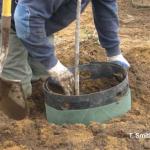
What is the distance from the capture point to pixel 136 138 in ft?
10.8

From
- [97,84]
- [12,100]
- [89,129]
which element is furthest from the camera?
[97,84]

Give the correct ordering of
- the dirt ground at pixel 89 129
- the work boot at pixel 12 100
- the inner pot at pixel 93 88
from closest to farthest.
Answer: the dirt ground at pixel 89 129 → the inner pot at pixel 93 88 → the work boot at pixel 12 100

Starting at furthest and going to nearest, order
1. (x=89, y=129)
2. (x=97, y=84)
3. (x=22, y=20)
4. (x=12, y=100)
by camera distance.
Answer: (x=97, y=84)
(x=12, y=100)
(x=89, y=129)
(x=22, y=20)

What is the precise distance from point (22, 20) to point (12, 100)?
634 millimetres

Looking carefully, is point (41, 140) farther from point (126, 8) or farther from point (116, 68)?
point (126, 8)

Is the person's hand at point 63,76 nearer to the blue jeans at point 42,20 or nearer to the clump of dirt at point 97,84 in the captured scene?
the blue jeans at point 42,20

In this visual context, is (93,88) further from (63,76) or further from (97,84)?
(63,76)

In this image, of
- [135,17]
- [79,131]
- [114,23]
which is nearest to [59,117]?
[79,131]

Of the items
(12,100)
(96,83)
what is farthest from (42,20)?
(96,83)

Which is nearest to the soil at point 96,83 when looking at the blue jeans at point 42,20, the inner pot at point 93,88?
the inner pot at point 93,88

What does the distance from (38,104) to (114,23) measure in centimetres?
87

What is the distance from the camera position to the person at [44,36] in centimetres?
333

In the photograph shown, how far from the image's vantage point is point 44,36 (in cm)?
340

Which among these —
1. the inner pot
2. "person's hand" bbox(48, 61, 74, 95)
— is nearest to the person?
"person's hand" bbox(48, 61, 74, 95)
